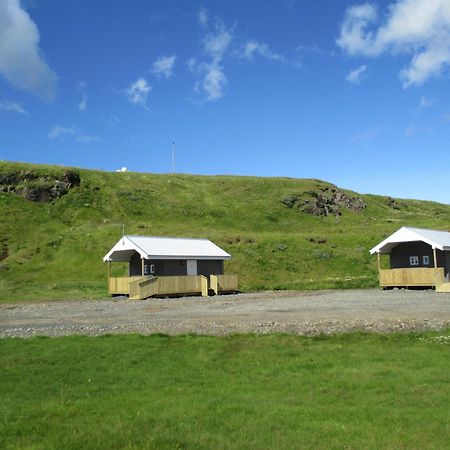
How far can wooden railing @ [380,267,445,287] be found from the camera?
129ft

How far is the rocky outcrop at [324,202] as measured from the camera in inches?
3671

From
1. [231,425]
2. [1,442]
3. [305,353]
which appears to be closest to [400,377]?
[305,353]

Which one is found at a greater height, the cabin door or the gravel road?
the cabin door

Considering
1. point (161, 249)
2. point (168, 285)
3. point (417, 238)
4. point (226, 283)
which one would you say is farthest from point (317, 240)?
point (168, 285)

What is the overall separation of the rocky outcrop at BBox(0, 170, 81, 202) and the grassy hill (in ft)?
0.50

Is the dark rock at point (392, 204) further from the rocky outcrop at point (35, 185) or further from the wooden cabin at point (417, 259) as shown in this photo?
the wooden cabin at point (417, 259)

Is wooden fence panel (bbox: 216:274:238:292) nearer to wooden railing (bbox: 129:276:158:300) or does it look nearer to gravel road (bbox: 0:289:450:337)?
wooden railing (bbox: 129:276:158:300)

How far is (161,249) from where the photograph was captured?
42.2m

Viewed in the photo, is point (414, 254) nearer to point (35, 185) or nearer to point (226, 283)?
point (226, 283)

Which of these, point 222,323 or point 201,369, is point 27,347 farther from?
point 222,323

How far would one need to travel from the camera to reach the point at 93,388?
10.1 m

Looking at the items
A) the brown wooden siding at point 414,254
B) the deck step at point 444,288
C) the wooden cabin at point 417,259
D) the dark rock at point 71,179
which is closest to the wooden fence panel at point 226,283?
the wooden cabin at point 417,259

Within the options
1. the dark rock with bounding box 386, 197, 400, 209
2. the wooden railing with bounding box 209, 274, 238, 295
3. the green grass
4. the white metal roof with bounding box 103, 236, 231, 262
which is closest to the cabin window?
the wooden railing with bounding box 209, 274, 238, 295

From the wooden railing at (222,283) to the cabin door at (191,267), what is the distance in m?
1.79
